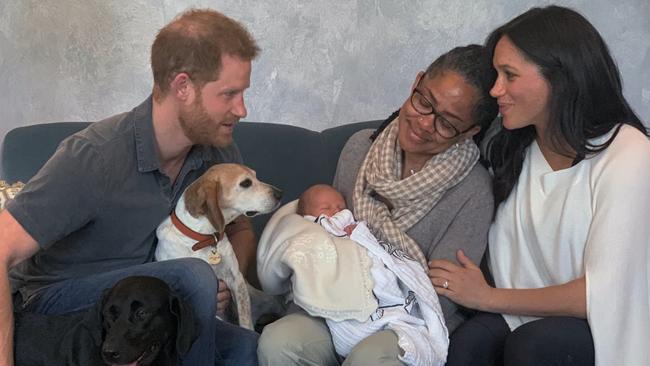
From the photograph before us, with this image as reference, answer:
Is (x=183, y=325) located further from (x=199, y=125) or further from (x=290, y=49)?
(x=290, y=49)

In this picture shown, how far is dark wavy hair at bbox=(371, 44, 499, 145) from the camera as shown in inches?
71.4

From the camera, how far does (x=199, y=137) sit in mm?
1717

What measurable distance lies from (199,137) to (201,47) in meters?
0.22

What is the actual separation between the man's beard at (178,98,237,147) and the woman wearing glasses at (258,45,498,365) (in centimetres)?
46

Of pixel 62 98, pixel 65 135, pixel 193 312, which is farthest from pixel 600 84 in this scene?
pixel 62 98

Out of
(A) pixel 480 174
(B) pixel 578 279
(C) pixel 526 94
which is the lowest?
(B) pixel 578 279

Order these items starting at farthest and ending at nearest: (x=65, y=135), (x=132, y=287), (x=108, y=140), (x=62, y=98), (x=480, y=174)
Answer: (x=62, y=98) → (x=65, y=135) → (x=480, y=174) → (x=108, y=140) → (x=132, y=287)

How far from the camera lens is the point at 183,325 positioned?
148 cm

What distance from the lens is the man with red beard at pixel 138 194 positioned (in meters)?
1.50

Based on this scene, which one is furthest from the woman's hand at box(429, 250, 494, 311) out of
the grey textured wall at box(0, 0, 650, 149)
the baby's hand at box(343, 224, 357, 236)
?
the grey textured wall at box(0, 0, 650, 149)

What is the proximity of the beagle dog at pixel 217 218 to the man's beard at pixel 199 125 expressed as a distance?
150mm

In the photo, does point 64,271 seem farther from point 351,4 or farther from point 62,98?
point 351,4

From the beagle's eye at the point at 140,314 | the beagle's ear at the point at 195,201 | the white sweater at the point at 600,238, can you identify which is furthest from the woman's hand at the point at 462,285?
the beagle's eye at the point at 140,314

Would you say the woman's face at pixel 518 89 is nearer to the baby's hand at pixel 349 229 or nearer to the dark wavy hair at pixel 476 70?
the dark wavy hair at pixel 476 70
